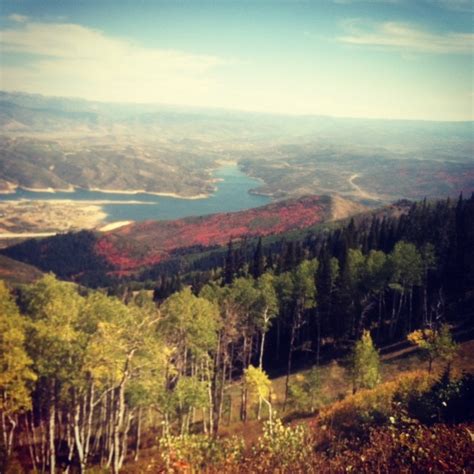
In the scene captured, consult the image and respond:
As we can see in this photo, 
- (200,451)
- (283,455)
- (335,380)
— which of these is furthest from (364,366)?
(283,455)

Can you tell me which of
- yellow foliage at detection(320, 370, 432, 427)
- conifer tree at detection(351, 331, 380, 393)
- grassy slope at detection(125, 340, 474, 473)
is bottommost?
grassy slope at detection(125, 340, 474, 473)

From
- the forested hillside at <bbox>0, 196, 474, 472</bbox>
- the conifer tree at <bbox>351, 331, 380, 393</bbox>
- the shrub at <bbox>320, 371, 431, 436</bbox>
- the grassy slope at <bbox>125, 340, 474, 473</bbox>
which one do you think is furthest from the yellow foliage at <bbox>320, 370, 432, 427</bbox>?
the conifer tree at <bbox>351, 331, 380, 393</bbox>

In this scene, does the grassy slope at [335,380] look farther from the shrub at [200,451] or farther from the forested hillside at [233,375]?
the shrub at [200,451]

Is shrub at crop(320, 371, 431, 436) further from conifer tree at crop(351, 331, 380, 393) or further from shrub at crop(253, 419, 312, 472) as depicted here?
conifer tree at crop(351, 331, 380, 393)

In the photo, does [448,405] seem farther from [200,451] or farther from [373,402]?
[200,451]

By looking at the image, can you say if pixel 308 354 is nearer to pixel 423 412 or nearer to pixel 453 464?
pixel 423 412

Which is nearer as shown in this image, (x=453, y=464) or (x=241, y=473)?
(x=453, y=464)

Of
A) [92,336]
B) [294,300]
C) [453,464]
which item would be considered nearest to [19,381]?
[92,336]

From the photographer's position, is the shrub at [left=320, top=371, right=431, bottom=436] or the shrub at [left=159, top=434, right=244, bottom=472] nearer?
the shrub at [left=159, top=434, right=244, bottom=472]
